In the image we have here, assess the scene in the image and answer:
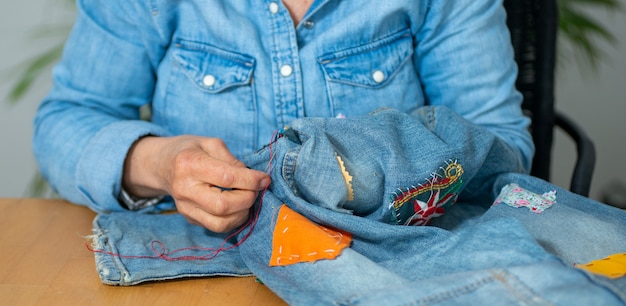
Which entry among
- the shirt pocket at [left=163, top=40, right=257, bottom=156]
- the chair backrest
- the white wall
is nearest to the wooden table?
the shirt pocket at [left=163, top=40, right=257, bottom=156]

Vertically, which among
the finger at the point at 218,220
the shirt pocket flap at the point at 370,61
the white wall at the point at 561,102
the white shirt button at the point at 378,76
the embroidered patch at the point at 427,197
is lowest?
the white wall at the point at 561,102

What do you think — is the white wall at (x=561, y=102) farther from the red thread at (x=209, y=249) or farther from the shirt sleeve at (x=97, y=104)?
the red thread at (x=209, y=249)

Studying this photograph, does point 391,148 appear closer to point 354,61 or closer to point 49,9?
point 354,61

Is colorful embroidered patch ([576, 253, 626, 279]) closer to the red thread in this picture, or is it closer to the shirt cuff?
the red thread

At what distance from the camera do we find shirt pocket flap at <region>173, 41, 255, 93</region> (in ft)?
3.62

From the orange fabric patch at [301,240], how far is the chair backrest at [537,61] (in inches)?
29.6

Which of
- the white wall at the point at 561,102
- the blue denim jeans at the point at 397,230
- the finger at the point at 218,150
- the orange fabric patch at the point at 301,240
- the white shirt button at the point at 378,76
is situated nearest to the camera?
the blue denim jeans at the point at 397,230

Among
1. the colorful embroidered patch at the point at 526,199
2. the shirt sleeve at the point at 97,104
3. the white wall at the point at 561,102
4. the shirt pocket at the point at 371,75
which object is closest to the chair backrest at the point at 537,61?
the shirt pocket at the point at 371,75

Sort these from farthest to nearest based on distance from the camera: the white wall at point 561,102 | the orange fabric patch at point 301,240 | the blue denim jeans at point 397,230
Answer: the white wall at point 561,102 → the orange fabric patch at point 301,240 → the blue denim jeans at point 397,230

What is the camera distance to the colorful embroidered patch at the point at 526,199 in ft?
3.08

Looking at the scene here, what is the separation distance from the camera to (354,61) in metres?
1.14

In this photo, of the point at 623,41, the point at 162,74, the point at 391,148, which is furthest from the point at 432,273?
the point at 623,41

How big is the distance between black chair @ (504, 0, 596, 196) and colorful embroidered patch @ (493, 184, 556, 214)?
18.8 inches

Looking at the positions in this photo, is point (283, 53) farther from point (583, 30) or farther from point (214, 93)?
point (583, 30)
